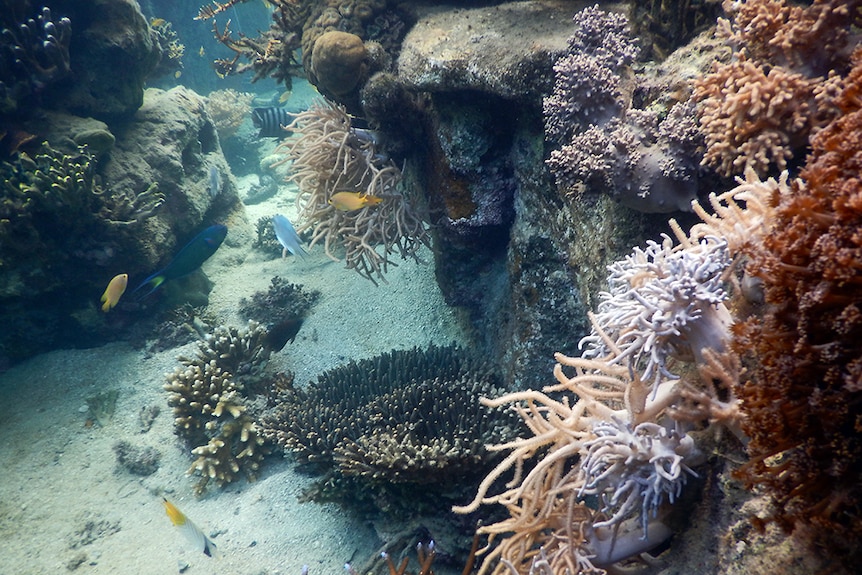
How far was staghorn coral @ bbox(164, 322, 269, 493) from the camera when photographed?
4.70 metres

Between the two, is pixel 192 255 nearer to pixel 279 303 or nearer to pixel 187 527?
pixel 279 303

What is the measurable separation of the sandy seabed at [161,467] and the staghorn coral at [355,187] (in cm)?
81

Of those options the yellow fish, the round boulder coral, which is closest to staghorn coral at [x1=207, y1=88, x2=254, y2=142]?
the yellow fish

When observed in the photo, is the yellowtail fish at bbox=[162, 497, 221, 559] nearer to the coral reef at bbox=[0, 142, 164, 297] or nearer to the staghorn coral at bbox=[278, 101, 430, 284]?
the staghorn coral at bbox=[278, 101, 430, 284]

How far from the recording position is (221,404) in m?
4.97

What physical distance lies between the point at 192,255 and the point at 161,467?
2.54 meters

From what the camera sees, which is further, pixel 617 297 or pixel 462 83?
pixel 462 83

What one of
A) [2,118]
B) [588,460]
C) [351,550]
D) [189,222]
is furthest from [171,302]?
[588,460]

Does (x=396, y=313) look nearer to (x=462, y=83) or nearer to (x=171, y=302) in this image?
(x=462, y=83)

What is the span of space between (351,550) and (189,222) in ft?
18.6

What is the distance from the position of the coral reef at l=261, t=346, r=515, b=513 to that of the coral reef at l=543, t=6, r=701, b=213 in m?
2.07

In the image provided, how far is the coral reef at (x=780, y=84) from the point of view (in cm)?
195

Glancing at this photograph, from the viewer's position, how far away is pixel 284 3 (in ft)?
18.0

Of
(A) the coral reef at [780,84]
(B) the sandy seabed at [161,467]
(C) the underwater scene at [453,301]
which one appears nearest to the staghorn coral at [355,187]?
(C) the underwater scene at [453,301]
